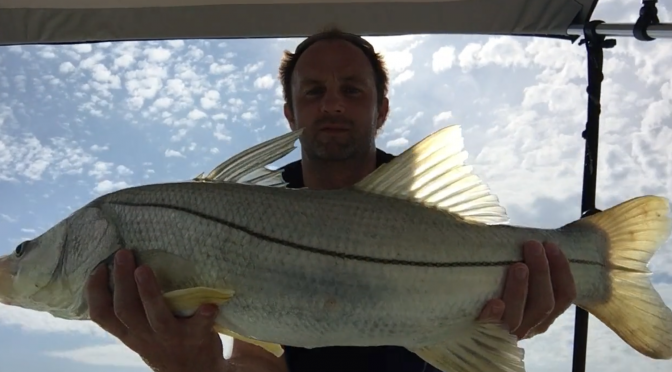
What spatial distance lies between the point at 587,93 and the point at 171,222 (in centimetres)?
239

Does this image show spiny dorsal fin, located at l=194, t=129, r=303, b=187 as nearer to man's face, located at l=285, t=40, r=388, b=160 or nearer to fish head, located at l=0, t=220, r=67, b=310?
fish head, located at l=0, t=220, r=67, b=310

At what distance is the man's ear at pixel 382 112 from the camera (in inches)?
140

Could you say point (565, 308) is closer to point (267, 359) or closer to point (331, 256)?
point (331, 256)

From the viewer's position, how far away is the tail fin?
182cm

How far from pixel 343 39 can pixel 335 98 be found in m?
0.41

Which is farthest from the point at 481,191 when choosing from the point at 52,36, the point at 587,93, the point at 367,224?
the point at 52,36

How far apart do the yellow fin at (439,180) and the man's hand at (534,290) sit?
149 millimetres

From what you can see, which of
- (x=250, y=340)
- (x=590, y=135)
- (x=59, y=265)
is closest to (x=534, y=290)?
(x=250, y=340)

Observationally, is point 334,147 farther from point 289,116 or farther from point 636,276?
point 636,276

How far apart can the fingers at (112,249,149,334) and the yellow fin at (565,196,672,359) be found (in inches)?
50.2

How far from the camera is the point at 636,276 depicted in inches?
72.9

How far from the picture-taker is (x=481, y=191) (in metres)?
1.86

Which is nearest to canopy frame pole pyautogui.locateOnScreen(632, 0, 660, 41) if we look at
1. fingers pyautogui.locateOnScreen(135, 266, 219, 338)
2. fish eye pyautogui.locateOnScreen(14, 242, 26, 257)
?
fingers pyautogui.locateOnScreen(135, 266, 219, 338)

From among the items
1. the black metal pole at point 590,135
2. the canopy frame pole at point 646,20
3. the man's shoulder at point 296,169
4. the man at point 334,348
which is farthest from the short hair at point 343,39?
the canopy frame pole at point 646,20
